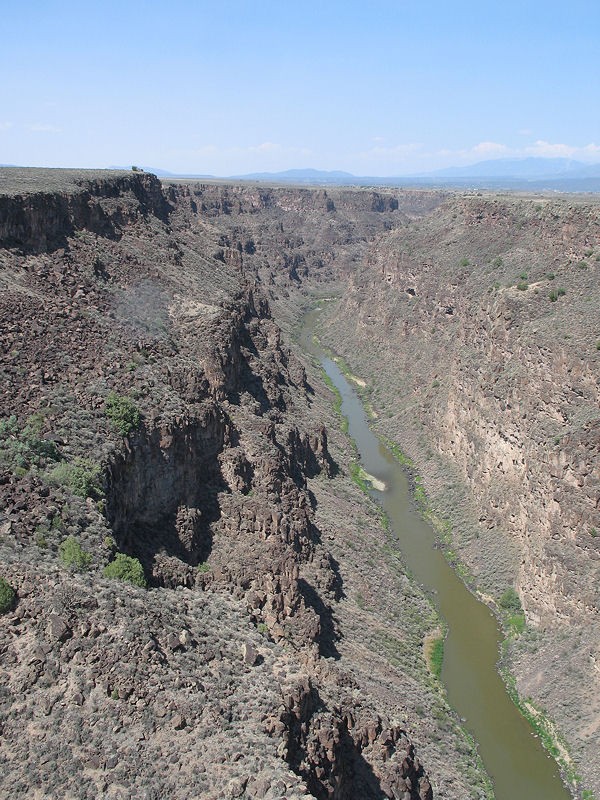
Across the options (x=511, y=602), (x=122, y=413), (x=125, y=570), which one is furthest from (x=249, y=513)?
(x=511, y=602)

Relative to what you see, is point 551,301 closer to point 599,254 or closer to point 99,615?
point 599,254

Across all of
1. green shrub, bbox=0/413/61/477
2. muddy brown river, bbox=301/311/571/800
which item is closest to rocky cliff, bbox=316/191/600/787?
muddy brown river, bbox=301/311/571/800

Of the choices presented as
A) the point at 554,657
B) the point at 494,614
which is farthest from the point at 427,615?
the point at 554,657

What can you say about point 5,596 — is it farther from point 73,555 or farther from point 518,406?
point 518,406

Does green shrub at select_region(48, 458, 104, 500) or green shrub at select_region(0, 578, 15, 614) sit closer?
green shrub at select_region(0, 578, 15, 614)

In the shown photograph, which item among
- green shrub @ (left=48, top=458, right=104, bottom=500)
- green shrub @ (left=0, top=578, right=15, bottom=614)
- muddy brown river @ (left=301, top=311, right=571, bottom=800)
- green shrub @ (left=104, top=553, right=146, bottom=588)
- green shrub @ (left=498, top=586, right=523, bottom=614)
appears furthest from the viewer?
green shrub @ (left=498, top=586, right=523, bottom=614)

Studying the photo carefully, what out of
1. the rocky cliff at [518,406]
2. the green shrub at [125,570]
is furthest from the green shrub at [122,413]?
the rocky cliff at [518,406]

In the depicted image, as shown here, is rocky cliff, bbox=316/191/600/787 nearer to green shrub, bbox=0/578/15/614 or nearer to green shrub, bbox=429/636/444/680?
green shrub, bbox=429/636/444/680
